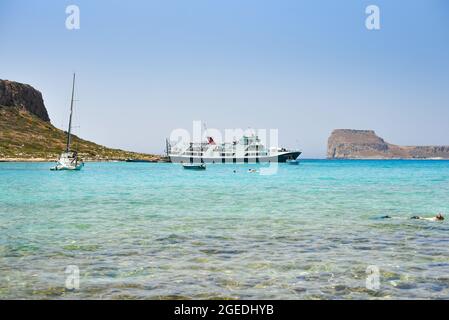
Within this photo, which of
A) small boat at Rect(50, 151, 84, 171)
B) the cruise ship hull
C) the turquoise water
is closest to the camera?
the turquoise water

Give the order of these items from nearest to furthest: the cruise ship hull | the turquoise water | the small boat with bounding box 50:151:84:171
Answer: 1. the turquoise water
2. the small boat with bounding box 50:151:84:171
3. the cruise ship hull

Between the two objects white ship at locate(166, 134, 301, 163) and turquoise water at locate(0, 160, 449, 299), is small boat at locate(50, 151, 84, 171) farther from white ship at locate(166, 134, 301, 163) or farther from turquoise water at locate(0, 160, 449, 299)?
white ship at locate(166, 134, 301, 163)

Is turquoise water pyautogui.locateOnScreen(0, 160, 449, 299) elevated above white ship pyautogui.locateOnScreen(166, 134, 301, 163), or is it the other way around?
white ship pyautogui.locateOnScreen(166, 134, 301, 163)

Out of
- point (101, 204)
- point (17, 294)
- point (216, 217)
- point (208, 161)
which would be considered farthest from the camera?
Result: point (208, 161)

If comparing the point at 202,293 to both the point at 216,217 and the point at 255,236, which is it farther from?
the point at 216,217

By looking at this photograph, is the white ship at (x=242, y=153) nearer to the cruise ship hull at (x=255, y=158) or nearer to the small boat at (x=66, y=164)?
the cruise ship hull at (x=255, y=158)

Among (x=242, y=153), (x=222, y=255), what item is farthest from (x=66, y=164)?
(x=242, y=153)

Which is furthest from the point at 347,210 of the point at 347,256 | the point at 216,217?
the point at 347,256

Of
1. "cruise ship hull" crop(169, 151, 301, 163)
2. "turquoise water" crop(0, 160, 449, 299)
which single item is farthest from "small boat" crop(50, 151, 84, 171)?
"cruise ship hull" crop(169, 151, 301, 163)

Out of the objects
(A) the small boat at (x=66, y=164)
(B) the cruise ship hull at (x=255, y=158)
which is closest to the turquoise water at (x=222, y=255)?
(A) the small boat at (x=66, y=164)

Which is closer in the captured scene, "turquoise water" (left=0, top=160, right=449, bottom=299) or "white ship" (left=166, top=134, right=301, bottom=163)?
"turquoise water" (left=0, top=160, right=449, bottom=299)

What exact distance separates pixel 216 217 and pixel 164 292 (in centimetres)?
1386

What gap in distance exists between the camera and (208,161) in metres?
197
